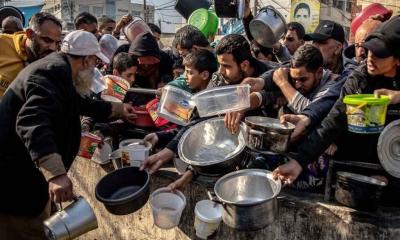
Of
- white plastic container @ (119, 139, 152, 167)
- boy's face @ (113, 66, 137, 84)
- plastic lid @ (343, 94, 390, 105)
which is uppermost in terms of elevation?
plastic lid @ (343, 94, 390, 105)

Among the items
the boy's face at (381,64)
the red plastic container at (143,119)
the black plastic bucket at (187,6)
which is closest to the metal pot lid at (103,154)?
the red plastic container at (143,119)

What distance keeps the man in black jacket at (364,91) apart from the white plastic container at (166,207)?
790 mm

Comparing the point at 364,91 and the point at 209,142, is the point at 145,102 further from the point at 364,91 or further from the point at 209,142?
the point at 364,91

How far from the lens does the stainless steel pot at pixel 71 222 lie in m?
2.62

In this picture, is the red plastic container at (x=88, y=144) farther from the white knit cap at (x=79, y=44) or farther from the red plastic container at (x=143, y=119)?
the white knit cap at (x=79, y=44)

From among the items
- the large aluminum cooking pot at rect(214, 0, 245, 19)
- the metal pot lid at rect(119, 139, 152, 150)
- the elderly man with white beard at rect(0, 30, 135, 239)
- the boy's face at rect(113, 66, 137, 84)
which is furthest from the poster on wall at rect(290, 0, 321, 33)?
the elderly man with white beard at rect(0, 30, 135, 239)

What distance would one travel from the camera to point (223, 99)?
285 centimetres

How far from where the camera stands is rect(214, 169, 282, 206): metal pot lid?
258cm

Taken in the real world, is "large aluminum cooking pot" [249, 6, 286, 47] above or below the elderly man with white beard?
above

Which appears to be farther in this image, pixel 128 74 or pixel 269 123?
pixel 128 74

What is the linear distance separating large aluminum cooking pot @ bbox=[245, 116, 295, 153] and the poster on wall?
2416 cm

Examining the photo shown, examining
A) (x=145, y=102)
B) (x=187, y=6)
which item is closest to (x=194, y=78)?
(x=145, y=102)

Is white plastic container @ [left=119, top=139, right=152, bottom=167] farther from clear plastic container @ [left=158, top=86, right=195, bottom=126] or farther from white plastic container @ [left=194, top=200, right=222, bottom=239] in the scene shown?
white plastic container @ [left=194, top=200, right=222, bottom=239]

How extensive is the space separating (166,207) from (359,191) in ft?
4.43
